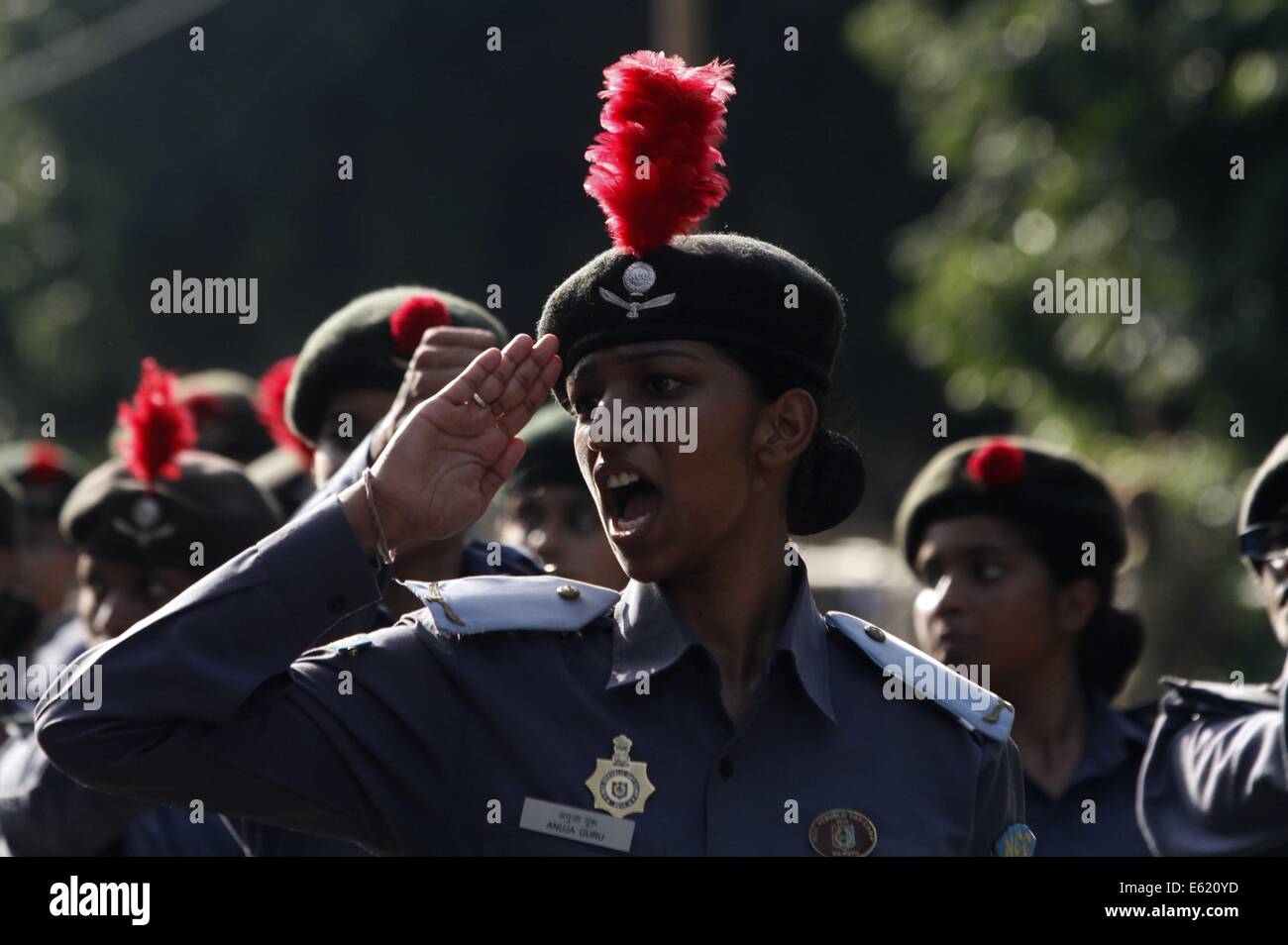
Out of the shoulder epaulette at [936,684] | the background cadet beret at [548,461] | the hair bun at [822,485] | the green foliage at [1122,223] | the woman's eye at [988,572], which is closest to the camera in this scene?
the shoulder epaulette at [936,684]

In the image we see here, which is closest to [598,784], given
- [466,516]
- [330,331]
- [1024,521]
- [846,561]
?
[466,516]

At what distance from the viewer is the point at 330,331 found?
15.0ft

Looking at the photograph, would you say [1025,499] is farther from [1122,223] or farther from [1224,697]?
[1122,223]

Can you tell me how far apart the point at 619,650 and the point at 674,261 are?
23.7 inches

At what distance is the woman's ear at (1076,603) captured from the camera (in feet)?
16.5

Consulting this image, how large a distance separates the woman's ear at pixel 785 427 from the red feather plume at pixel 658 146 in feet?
1.04

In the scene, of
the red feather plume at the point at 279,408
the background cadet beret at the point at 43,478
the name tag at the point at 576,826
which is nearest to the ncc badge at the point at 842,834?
the name tag at the point at 576,826

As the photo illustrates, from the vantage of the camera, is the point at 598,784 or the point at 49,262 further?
the point at 49,262

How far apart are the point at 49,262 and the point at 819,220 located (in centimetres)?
970

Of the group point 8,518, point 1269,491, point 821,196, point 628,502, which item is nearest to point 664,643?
point 628,502

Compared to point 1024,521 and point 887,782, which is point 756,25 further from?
point 887,782

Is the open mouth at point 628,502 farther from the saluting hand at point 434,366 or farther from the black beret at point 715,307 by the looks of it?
the saluting hand at point 434,366

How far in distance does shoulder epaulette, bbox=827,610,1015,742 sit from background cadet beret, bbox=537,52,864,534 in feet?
1.46

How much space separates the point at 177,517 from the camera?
4.80 m
